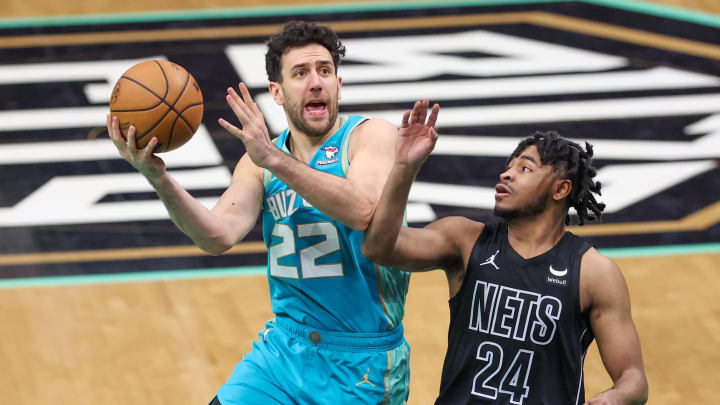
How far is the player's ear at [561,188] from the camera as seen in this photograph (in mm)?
5234

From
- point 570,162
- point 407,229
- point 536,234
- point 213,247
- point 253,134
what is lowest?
point 213,247

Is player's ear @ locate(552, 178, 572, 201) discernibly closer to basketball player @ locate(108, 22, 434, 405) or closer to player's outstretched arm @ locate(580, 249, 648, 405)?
player's outstretched arm @ locate(580, 249, 648, 405)

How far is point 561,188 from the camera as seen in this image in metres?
5.27

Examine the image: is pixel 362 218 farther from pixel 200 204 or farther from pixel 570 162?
pixel 570 162

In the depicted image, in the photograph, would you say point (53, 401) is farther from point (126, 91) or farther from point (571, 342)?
point (571, 342)

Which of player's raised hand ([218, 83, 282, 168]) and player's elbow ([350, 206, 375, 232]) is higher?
player's raised hand ([218, 83, 282, 168])

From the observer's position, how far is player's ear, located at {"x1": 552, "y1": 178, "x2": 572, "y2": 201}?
206 inches

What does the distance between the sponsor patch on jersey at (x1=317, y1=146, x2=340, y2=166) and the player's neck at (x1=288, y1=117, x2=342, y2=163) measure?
7 cm

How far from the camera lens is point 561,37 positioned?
1095cm

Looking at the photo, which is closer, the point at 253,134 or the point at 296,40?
the point at 253,134

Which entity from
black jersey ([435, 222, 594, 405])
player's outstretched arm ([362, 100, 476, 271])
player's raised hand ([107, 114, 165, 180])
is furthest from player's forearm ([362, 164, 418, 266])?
player's raised hand ([107, 114, 165, 180])

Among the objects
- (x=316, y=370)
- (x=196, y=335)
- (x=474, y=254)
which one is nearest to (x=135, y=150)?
(x=316, y=370)

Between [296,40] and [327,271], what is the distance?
45.9 inches

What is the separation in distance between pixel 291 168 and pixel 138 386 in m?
2.82
